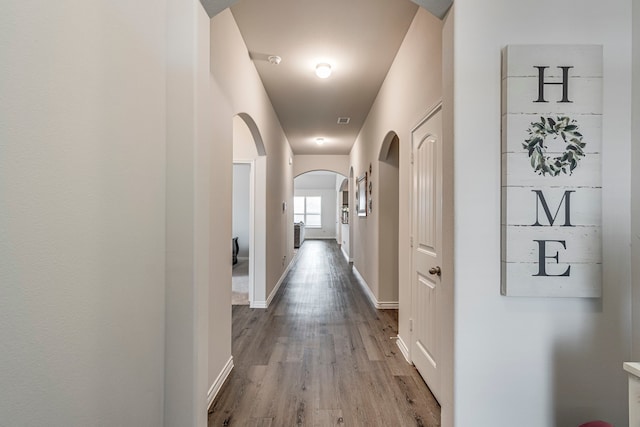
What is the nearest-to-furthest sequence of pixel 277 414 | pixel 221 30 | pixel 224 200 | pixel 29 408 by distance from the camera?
pixel 29 408, pixel 277 414, pixel 221 30, pixel 224 200

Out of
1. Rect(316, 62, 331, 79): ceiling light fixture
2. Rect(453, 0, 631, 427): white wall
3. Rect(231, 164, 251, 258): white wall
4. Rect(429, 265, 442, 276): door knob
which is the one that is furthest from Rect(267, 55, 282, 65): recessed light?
Rect(231, 164, 251, 258): white wall

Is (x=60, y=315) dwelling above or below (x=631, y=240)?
below

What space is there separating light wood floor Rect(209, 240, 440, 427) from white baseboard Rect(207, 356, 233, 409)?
4 centimetres

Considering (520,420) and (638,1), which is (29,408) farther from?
(638,1)

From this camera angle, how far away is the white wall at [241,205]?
8820 millimetres

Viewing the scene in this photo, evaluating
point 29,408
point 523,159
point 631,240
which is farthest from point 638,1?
point 29,408

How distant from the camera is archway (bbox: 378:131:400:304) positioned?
406 centimetres

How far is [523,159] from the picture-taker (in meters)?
1.37

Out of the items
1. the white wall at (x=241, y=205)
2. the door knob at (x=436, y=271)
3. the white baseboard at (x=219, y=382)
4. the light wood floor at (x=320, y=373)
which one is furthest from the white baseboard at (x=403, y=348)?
the white wall at (x=241, y=205)

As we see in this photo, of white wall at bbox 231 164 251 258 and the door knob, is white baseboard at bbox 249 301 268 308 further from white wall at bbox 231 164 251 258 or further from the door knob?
white wall at bbox 231 164 251 258

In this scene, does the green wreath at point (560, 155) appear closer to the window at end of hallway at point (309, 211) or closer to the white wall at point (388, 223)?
the white wall at point (388, 223)

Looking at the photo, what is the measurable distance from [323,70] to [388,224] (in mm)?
2033

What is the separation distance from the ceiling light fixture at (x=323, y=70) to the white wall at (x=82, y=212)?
2.06 m

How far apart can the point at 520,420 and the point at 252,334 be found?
2.47 meters
